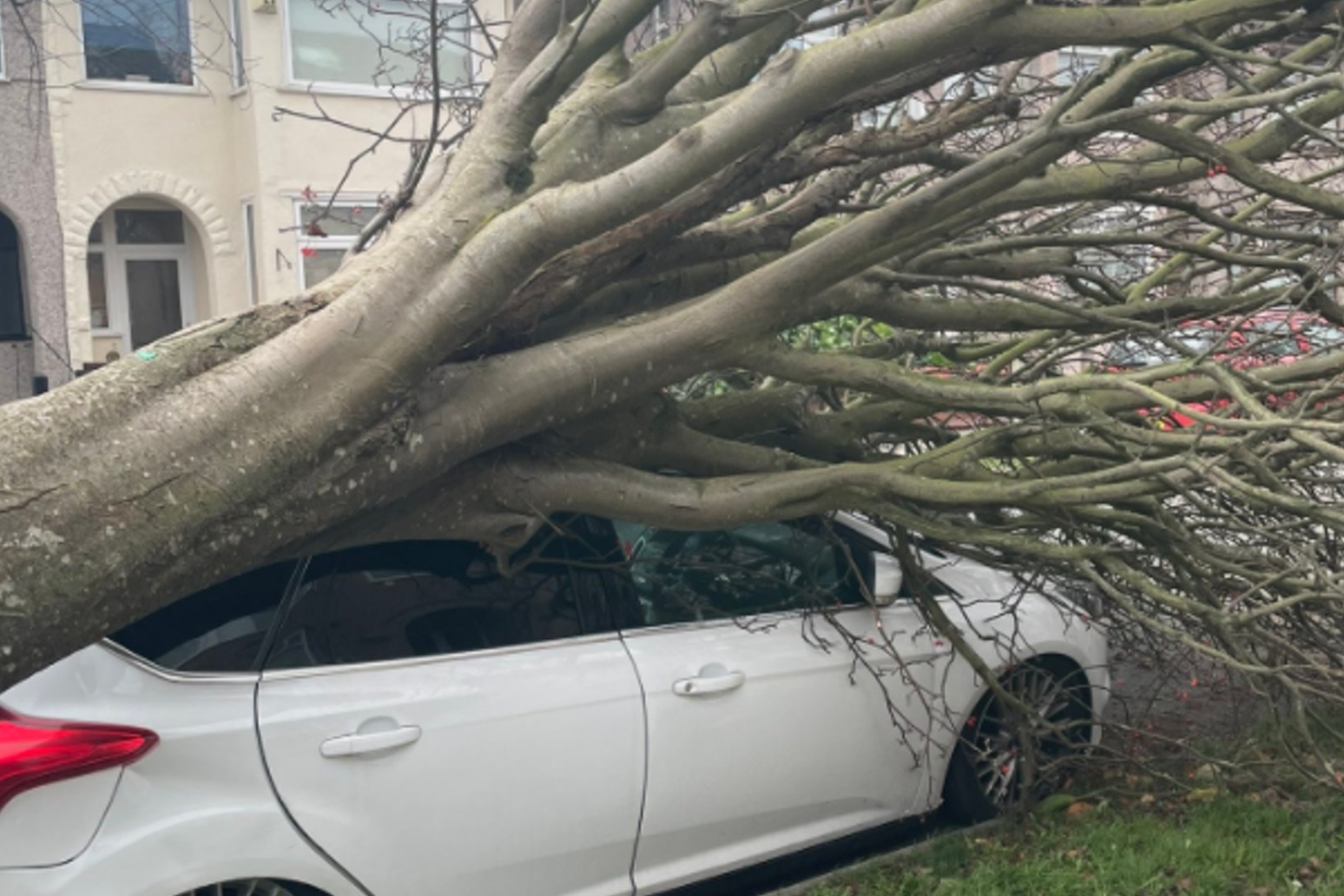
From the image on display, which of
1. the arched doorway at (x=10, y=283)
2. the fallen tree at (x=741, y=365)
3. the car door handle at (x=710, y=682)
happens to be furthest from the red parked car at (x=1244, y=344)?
the arched doorway at (x=10, y=283)

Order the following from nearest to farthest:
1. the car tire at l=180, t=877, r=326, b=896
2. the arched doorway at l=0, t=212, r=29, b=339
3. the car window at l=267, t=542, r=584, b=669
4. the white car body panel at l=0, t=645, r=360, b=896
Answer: the white car body panel at l=0, t=645, r=360, b=896, the car tire at l=180, t=877, r=326, b=896, the car window at l=267, t=542, r=584, b=669, the arched doorway at l=0, t=212, r=29, b=339

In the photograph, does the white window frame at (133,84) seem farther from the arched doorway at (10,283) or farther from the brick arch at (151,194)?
the arched doorway at (10,283)

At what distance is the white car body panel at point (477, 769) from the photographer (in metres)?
3.39

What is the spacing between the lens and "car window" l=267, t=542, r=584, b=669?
3535 millimetres

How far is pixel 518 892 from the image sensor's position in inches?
→ 145

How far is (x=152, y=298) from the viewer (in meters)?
17.6

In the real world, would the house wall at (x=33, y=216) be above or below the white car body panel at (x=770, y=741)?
above

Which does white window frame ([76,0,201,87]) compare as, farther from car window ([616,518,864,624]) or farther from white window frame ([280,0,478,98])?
car window ([616,518,864,624])

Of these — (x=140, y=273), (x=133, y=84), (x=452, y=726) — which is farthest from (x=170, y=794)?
(x=140, y=273)

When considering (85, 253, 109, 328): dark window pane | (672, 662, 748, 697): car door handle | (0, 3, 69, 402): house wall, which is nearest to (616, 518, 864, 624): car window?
(672, 662, 748, 697): car door handle

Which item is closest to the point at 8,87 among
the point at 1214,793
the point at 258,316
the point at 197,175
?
the point at 197,175

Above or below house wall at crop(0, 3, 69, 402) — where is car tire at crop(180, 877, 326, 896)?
below

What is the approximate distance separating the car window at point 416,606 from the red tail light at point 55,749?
0.43 meters

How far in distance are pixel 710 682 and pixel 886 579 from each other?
74 centimetres
